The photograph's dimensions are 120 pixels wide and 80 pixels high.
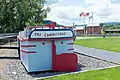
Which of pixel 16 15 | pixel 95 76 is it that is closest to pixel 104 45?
pixel 95 76

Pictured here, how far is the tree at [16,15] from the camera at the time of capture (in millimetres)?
57469

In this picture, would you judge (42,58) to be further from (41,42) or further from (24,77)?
(24,77)

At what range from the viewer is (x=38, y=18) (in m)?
60.1

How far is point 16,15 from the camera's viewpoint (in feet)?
193

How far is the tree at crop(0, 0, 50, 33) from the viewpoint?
5747 centimetres

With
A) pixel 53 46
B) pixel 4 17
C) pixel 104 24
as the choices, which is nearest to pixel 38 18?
pixel 4 17

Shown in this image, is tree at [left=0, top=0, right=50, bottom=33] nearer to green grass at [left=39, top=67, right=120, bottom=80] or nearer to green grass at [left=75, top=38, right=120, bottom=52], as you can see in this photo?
green grass at [left=75, top=38, right=120, bottom=52]

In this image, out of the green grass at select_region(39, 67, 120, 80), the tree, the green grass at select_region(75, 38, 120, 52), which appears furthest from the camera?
the tree

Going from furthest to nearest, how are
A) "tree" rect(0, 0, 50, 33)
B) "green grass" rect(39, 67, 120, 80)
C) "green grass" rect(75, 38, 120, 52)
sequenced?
"tree" rect(0, 0, 50, 33), "green grass" rect(75, 38, 120, 52), "green grass" rect(39, 67, 120, 80)

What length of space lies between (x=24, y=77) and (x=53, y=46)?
2.16 m

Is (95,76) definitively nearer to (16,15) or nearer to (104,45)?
(104,45)

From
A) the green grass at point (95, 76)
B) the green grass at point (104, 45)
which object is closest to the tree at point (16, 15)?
the green grass at point (104, 45)

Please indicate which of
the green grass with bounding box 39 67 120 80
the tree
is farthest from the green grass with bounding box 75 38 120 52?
the tree

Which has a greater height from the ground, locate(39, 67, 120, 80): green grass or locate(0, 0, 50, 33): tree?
locate(0, 0, 50, 33): tree
